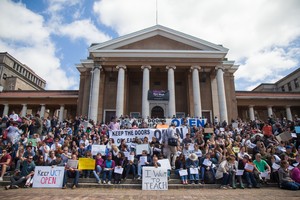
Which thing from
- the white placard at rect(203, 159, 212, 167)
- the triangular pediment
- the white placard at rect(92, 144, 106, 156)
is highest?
the triangular pediment

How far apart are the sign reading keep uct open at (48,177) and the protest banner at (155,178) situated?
3.40 m

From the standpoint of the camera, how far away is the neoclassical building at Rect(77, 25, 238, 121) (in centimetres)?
2384

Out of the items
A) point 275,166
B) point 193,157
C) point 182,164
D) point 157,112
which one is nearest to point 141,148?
point 182,164

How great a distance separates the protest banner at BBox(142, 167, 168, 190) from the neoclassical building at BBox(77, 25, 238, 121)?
47.6ft

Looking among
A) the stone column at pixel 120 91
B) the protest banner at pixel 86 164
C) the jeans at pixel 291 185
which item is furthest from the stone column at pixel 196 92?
the protest banner at pixel 86 164

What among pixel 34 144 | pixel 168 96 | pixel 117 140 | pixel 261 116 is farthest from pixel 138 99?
pixel 261 116

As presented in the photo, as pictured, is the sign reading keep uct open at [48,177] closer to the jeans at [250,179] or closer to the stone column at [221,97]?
the jeans at [250,179]

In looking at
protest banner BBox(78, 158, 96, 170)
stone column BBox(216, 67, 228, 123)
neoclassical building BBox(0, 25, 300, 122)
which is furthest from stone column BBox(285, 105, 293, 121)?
protest banner BBox(78, 158, 96, 170)

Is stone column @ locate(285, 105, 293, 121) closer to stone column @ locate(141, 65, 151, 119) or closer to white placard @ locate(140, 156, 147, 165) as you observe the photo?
stone column @ locate(141, 65, 151, 119)

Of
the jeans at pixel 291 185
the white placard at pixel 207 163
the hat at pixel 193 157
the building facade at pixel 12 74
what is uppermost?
the building facade at pixel 12 74

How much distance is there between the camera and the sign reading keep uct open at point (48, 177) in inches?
322

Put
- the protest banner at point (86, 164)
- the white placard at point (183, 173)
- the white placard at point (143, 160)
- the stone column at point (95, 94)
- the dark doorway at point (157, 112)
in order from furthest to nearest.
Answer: the dark doorway at point (157, 112)
the stone column at point (95, 94)
the white placard at point (143, 160)
the protest banner at point (86, 164)
the white placard at point (183, 173)

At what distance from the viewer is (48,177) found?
328 inches

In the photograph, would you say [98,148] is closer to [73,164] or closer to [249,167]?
[73,164]
